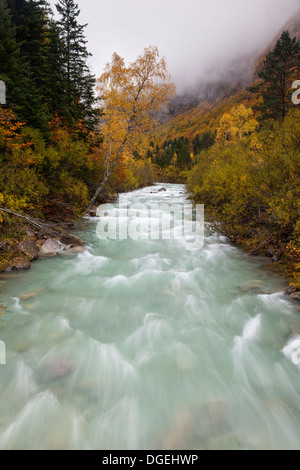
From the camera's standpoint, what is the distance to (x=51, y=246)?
9.48m

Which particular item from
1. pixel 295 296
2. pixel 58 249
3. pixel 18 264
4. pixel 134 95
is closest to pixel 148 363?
pixel 295 296

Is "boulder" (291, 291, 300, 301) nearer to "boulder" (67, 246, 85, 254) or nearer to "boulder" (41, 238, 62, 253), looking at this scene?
"boulder" (67, 246, 85, 254)

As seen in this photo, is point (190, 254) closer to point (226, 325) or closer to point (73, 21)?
point (226, 325)

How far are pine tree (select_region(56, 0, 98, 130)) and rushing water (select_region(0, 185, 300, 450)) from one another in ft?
52.9

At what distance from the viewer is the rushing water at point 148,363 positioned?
305 centimetres

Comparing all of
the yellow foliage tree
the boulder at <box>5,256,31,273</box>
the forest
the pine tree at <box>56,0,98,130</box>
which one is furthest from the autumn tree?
the yellow foliage tree

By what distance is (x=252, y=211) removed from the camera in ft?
32.7

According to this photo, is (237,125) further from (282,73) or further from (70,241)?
(70,241)

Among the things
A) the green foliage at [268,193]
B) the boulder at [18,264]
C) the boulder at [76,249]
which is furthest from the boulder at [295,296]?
the boulder at [18,264]

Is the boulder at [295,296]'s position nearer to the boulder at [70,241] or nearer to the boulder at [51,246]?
the boulder at [70,241]

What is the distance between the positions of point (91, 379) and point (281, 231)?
7.81 meters

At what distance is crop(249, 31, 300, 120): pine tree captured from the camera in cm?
1888

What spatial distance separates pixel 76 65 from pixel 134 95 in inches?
407

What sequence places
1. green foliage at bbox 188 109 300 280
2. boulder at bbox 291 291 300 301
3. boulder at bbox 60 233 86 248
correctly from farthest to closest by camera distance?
boulder at bbox 60 233 86 248 < green foliage at bbox 188 109 300 280 < boulder at bbox 291 291 300 301
